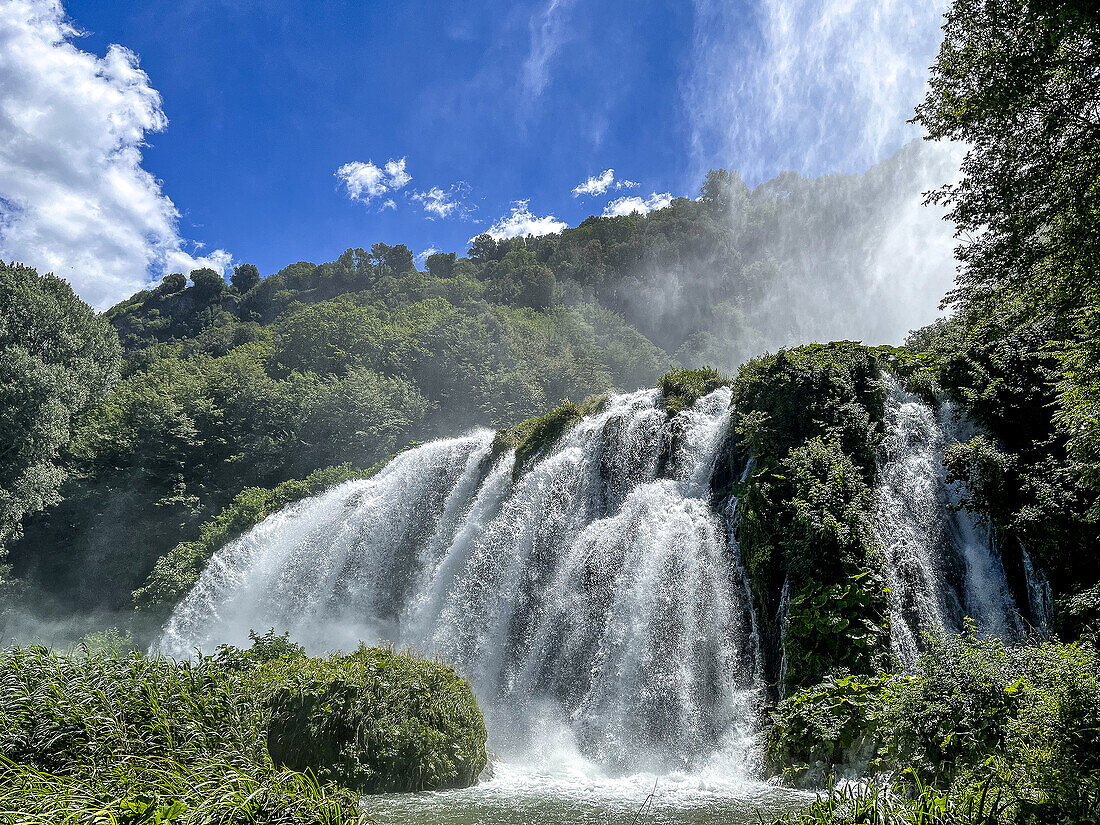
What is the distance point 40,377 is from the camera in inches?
1070

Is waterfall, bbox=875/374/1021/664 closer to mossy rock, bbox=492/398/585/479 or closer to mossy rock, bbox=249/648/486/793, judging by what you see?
mossy rock, bbox=249/648/486/793

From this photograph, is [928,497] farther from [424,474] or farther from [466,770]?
[424,474]

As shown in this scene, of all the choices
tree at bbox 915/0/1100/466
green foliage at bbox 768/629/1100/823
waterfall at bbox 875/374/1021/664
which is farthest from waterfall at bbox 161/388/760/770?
tree at bbox 915/0/1100/466

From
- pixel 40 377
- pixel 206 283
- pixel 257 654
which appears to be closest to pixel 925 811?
pixel 257 654

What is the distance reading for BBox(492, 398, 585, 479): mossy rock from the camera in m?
17.9

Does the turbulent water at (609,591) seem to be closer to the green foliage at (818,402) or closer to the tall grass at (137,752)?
the green foliage at (818,402)

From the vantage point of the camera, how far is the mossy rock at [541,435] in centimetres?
1794

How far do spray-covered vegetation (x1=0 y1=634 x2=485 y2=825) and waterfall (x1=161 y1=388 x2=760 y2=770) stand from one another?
3114 mm

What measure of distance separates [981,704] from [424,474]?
1737 centimetres

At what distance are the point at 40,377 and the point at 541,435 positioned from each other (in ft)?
80.2

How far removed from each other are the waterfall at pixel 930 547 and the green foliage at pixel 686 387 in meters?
4.82

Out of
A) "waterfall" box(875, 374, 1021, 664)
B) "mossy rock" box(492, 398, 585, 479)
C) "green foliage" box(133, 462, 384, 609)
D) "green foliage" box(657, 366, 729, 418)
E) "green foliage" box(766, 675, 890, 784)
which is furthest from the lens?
"green foliage" box(133, 462, 384, 609)

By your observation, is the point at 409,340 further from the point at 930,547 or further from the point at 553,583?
the point at 930,547

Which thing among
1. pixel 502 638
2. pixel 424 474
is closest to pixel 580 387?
pixel 424 474
